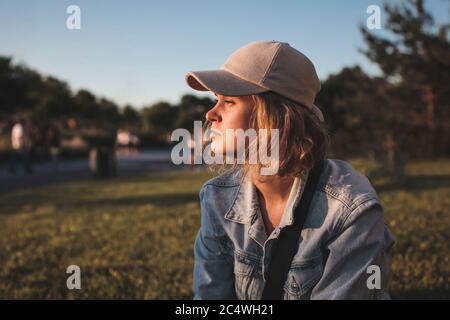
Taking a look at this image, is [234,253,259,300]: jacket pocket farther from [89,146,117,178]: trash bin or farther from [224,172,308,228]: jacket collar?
[89,146,117,178]: trash bin

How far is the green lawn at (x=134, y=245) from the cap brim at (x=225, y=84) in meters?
1.87

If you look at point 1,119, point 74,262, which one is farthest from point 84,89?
point 74,262

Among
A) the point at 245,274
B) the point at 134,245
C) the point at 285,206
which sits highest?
the point at 285,206

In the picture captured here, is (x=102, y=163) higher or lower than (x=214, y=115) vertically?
lower

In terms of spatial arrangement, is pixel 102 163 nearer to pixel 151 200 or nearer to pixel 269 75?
pixel 151 200

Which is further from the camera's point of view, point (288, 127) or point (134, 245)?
point (134, 245)

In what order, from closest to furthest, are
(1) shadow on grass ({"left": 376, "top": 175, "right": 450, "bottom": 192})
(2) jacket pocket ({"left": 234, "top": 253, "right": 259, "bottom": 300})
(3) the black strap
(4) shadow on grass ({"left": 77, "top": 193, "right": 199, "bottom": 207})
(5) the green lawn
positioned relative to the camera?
(3) the black strap, (2) jacket pocket ({"left": 234, "top": 253, "right": 259, "bottom": 300}), (5) the green lawn, (4) shadow on grass ({"left": 77, "top": 193, "right": 199, "bottom": 207}), (1) shadow on grass ({"left": 376, "top": 175, "right": 450, "bottom": 192})

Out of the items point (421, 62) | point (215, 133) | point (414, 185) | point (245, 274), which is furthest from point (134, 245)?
point (421, 62)

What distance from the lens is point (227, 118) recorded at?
1899 mm

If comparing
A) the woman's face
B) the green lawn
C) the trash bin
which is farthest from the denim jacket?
the trash bin

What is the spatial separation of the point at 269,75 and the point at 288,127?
0.70 feet

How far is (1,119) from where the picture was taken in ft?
138

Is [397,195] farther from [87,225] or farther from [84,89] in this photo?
[84,89]

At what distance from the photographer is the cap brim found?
184 cm
